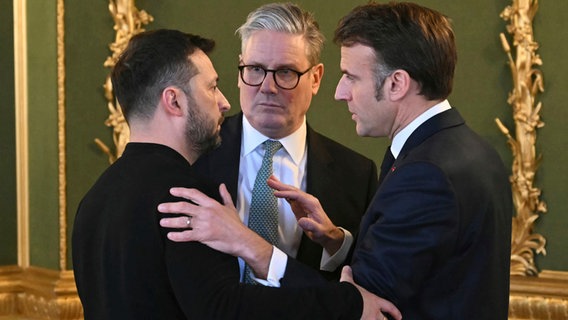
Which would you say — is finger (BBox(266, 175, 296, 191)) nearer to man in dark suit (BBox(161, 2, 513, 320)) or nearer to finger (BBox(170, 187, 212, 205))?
man in dark suit (BBox(161, 2, 513, 320))

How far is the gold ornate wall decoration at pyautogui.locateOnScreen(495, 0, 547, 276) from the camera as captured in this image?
3752 millimetres

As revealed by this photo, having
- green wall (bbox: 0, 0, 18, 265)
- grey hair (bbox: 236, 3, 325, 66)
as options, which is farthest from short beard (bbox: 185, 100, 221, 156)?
green wall (bbox: 0, 0, 18, 265)

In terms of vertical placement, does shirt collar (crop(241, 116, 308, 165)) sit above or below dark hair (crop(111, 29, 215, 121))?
below

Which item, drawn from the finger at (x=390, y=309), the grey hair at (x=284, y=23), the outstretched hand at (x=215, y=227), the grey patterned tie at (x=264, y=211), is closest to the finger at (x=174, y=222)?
the outstretched hand at (x=215, y=227)

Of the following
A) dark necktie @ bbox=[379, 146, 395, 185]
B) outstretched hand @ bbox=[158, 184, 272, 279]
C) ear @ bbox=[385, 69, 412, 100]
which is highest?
ear @ bbox=[385, 69, 412, 100]

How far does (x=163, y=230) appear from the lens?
2137 millimetres

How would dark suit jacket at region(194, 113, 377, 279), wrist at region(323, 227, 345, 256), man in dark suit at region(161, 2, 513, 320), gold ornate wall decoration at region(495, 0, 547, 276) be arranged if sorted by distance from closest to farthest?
1. man in dark suit at region(161, 2, 513, 320)
2. wrist at region(323, 227, 345, 256)
3. dark suit jacket at region(194, 113, 377, 279)
4. gold ornate wall decoration at region(495, 0, 547, 276)

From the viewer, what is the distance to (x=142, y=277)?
213 cm

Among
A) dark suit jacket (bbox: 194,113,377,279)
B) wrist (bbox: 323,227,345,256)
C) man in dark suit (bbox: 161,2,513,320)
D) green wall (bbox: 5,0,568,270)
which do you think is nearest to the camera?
man in dark suit (bbox: 161,2,513,320)

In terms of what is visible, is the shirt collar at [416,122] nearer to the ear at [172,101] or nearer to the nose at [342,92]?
the nose at [342,92]

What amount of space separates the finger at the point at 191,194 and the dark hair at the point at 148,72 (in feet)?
0.86

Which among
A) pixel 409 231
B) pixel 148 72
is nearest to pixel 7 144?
pixel 148 72

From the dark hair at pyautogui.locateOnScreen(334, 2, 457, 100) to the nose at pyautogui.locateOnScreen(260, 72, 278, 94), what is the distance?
0.61 m

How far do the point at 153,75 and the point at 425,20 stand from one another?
0.72m
